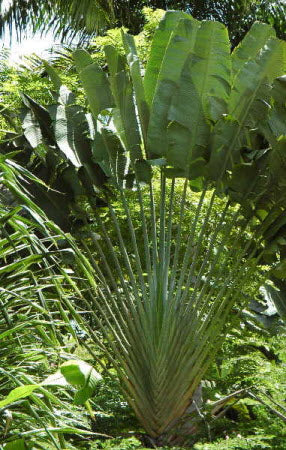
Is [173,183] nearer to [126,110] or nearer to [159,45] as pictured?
[126,110]

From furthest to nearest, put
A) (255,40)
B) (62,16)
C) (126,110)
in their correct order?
(62,16), (255,40), (126,110)

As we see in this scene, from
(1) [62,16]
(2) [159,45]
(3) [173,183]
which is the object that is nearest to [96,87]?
(2) [159,45]

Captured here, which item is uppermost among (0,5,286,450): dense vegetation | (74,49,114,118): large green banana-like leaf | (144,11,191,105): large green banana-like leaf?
(144,11,191,105): large green banana-like leaf

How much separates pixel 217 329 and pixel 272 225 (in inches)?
43.9

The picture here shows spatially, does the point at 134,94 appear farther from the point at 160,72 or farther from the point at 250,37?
the point at 250,37

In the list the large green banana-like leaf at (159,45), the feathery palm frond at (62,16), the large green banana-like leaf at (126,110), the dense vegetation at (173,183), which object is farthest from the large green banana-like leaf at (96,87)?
the feathery palm frond at (62,16)

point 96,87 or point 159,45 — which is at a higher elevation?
point 159,45

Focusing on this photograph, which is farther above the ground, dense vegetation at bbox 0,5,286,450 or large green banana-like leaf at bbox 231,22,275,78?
large green banana-like leaf at bbox 231,22,275,78

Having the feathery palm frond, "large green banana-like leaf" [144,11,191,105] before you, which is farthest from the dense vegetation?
the feathery palm frond

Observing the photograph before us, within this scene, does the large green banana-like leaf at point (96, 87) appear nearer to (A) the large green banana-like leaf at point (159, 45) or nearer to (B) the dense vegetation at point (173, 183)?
(B) the dense vegetation at point (173, 183)

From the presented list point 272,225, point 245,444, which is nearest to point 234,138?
point 272,225

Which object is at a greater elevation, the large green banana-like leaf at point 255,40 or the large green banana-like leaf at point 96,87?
the large green banana-like leaf at point 255,40

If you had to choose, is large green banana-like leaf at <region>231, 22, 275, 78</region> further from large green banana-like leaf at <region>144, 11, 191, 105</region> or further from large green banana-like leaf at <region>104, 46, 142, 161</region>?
large green banana-like leaf at <region>104, 46, 142, 161</region>

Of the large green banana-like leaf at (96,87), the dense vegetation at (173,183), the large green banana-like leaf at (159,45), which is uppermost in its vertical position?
the large green banana-like leaf at (159,45)
